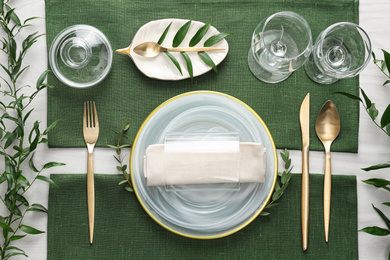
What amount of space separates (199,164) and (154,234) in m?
0.18

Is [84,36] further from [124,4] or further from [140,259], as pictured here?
[140,259]

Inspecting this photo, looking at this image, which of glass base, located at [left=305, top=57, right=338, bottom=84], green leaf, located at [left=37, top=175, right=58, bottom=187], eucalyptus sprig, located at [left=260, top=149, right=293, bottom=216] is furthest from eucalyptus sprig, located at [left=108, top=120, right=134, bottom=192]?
glass base, located at [left=305, top=57, right=338, bottom=84]

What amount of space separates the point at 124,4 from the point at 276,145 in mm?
400

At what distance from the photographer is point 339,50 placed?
2.22ft

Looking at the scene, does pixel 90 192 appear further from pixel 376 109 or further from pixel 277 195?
pixel 376 109

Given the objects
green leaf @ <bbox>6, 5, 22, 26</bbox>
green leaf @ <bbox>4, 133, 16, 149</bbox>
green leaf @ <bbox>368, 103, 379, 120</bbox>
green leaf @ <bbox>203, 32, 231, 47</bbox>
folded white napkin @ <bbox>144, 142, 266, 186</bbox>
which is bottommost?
folded white napkin @ <bbox>144, 142, 266, 186</bbox>

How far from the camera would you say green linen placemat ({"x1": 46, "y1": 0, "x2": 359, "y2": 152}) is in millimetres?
704

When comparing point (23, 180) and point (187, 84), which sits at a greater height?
point (187, 84)

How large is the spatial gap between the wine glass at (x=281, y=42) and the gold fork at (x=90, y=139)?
33 centimetres

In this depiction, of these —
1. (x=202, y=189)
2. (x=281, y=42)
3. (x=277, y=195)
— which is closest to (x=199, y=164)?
(x=202, y=189)

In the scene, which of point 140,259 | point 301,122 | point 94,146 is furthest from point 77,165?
point 301,122

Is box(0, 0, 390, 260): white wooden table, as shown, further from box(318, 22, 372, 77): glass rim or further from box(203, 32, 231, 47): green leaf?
box(203, 32, 231, 47): green leaf

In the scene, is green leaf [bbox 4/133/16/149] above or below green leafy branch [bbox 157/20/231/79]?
below

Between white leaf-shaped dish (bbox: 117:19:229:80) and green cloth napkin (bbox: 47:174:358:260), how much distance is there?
9.1 inches
